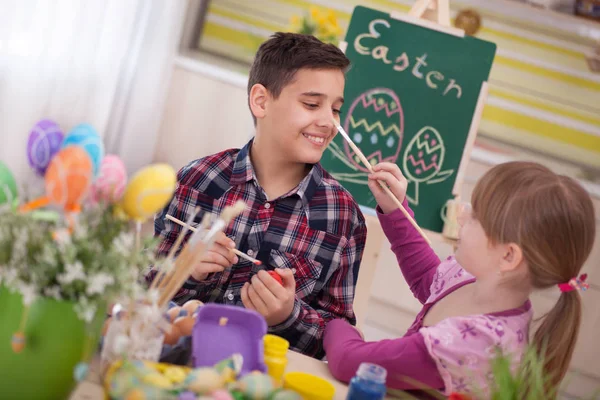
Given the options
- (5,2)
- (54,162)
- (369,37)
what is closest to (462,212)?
(54,162)

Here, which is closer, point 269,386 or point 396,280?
point 269,386

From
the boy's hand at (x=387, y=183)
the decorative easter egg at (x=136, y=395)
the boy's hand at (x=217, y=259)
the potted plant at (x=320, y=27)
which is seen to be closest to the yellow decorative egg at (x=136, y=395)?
the decorative easter egg at (x=136, y=395)

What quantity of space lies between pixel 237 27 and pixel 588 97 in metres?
1.87

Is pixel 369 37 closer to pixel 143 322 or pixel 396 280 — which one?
pixel 396 280

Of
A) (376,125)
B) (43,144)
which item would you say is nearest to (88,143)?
(43,144)

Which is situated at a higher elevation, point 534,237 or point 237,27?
point 237,27

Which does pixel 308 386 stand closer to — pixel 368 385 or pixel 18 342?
pixel 368 385

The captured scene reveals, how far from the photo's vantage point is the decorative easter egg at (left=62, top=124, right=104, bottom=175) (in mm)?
926

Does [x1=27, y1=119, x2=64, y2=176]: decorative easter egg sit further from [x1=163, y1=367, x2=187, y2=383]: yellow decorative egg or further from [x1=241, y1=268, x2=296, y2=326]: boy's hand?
[x1=241, y1=268, x2=296, y2=326]: boy's hand

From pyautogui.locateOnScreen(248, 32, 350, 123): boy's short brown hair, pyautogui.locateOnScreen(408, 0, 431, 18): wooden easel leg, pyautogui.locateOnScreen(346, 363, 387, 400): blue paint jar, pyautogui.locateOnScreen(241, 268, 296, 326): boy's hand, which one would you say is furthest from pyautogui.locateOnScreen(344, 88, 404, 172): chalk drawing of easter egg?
pyautogui.locateOnScreen(346, 363, 387, 400): blue paint jar

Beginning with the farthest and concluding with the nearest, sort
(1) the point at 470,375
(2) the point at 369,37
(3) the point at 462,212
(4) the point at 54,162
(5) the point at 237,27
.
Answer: (5) the point at 237,27 < (2) the point at 369,37 < (3) the point at 462,212 < (1) the point at 470,375 < (4) the point at 54,162

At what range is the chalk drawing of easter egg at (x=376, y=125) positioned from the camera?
102 inches

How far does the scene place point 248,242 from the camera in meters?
1.72

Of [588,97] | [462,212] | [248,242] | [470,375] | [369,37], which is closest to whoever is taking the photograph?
[470,375]
